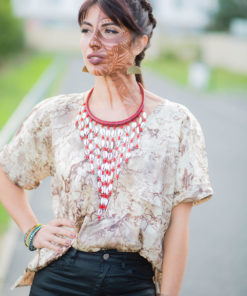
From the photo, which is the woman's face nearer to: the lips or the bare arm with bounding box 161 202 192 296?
the lips

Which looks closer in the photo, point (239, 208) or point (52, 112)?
point (52, 112)

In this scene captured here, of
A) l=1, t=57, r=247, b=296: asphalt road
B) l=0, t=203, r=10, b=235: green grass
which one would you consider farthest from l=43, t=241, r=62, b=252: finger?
l=0, t=203, r=10, b=235: green grass

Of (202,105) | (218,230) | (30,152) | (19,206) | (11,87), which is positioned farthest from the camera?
(11,87)

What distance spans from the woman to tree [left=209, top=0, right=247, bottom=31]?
46.7m

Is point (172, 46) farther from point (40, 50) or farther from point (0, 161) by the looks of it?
point (0, 161)

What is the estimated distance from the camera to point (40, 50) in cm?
5300

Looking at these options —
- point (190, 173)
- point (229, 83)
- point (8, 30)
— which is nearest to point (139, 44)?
point (190, 173)

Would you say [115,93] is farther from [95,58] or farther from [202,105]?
[202,105]

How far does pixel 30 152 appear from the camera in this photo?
2201 mm

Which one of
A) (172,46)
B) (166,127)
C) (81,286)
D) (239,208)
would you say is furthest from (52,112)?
(172,46)

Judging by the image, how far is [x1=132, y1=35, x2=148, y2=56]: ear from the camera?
2.13m

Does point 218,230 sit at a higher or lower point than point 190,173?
lower

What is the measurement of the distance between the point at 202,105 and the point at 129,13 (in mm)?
14765

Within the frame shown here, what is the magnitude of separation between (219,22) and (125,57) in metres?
49.2
